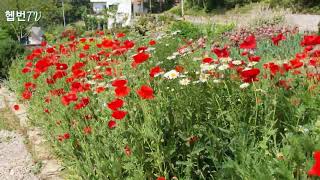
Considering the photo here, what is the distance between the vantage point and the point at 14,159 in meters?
4.59

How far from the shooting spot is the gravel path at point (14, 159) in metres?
4.11

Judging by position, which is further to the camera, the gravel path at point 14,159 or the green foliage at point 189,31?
the green foliage at point 189,31

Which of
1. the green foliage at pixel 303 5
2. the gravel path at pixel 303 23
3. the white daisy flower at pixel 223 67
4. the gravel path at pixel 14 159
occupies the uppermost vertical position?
the green foliage at pixel 303 5

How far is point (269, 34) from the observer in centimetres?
996

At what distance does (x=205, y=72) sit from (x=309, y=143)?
1453 mm

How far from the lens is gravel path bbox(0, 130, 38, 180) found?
411 centimetres

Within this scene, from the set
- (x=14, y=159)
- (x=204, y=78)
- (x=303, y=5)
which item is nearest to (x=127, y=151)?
(x=204, y=78)

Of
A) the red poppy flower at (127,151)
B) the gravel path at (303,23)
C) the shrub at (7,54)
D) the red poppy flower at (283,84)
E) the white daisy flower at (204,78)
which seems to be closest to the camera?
the red poppy flower at (127,151)

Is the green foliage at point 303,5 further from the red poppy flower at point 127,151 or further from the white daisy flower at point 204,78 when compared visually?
the red poppy flower at point 127,151

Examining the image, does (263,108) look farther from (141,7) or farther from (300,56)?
(141,7)

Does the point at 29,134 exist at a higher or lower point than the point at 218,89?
lower

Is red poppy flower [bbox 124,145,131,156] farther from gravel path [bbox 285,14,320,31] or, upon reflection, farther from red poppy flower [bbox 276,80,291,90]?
gravel path [bbox 285,14,320,31]

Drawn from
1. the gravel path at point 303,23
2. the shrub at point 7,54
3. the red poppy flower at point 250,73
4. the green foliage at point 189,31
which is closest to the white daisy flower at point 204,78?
the red poppy flower at point 250,73

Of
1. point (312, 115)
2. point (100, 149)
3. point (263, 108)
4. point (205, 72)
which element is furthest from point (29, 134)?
point (312, 115)
